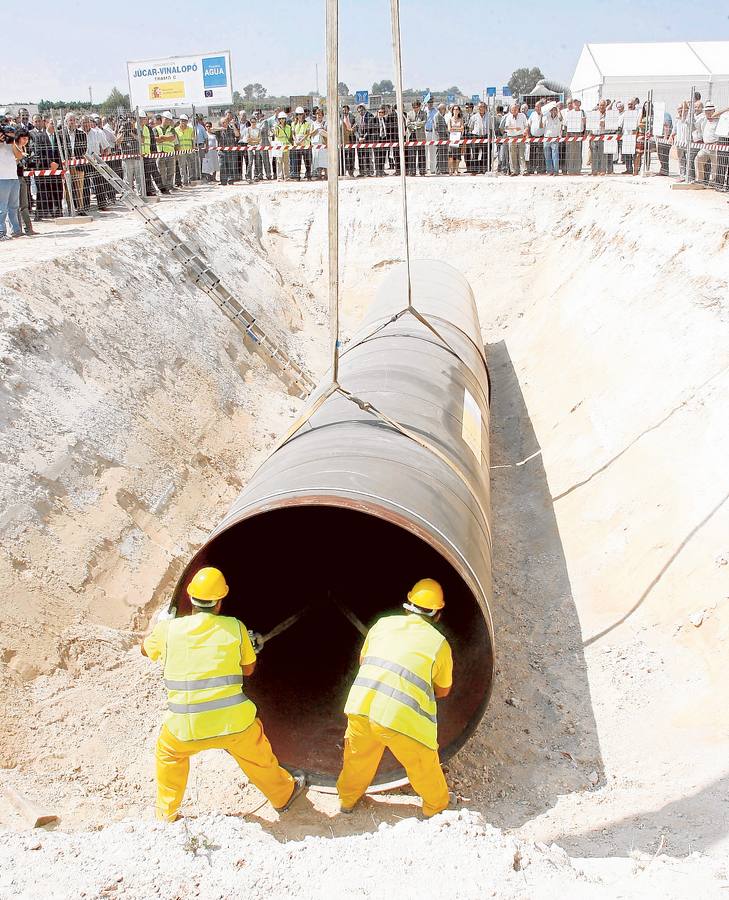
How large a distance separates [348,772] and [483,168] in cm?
1702

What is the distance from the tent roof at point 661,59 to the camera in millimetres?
26953

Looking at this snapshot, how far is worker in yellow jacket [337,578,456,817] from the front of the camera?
4.67m

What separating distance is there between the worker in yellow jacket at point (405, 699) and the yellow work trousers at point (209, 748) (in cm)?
47

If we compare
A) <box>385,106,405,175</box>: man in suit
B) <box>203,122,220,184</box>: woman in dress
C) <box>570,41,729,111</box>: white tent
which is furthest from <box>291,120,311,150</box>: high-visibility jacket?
<box>570,41,729,111</box>: white tent

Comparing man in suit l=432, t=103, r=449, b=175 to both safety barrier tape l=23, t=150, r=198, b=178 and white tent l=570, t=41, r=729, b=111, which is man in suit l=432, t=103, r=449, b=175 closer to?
safety barrier tape l=23, t=150, r=198, b=178

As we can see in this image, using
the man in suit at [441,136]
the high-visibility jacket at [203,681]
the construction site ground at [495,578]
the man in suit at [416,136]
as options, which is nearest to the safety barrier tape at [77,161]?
the construction site ground at [495,578]

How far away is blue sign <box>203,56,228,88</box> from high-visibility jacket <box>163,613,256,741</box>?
60.8ft

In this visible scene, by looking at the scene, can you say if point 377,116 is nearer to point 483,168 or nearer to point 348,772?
point 483,168

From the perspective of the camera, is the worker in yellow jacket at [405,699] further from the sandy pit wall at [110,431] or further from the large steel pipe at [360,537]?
the sandy pit wall at [110,431]

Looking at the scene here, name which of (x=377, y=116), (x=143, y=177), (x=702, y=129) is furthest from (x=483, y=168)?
(x=143, y=177)

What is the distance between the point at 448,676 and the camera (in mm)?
4926

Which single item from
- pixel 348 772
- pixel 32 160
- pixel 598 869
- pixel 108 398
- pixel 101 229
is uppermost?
pixel 32 160

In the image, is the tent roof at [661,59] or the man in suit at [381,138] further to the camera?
the tent roof at [661,59]

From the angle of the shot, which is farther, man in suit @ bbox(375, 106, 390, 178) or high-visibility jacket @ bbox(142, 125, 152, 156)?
man in suit @ bbox(375, 106, 390, 178)
